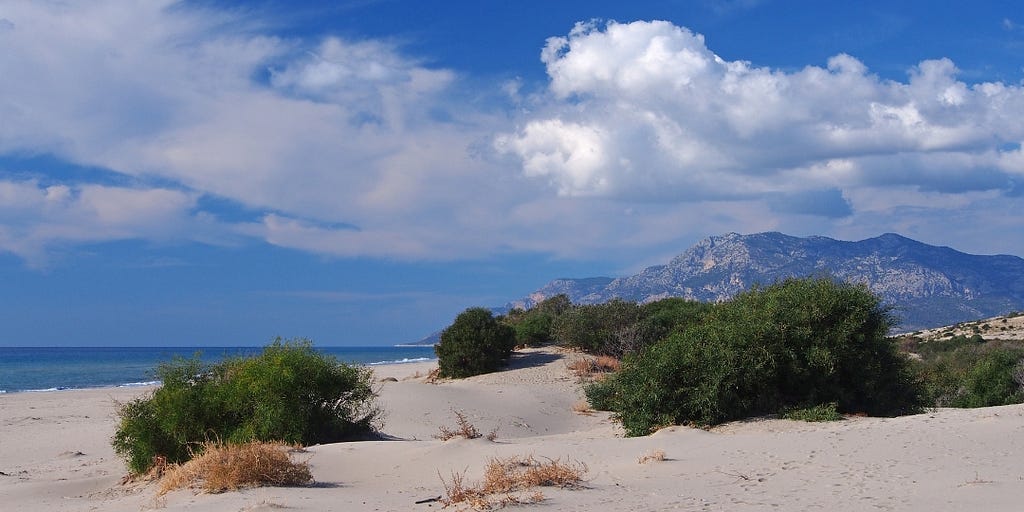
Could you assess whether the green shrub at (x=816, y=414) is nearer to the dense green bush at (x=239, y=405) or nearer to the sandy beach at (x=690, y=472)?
the sandy beach at (x=690, y=472)

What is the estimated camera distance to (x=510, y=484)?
9.59 metres

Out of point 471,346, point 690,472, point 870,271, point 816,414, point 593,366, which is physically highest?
point 870,271

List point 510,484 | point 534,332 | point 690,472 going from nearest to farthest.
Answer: point 510,484, point 690,472, point 534,332

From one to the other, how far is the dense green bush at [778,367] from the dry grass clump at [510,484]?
5207 mm

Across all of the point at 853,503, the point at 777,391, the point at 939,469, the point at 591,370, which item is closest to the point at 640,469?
the point at 853,503

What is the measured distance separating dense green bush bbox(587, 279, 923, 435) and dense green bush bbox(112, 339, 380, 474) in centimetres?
638

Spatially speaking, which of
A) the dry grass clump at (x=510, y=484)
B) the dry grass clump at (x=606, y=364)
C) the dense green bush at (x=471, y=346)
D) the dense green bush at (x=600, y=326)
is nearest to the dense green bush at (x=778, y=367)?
the dry grass clump at (x=510, y=484)

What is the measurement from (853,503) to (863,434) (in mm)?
4729

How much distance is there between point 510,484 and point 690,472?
2.80 meters

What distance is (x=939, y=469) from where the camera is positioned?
1025 centimetres

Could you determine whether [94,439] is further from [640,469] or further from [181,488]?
Result: [640,469]

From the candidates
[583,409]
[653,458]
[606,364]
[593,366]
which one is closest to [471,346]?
[593,366]

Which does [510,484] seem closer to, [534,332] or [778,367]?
[778,367]

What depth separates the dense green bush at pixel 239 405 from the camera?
14398 mm
